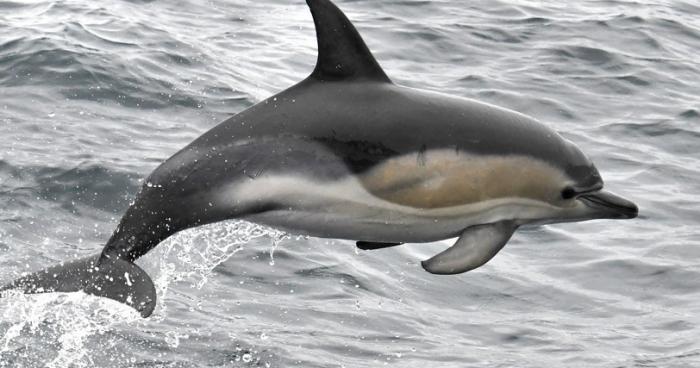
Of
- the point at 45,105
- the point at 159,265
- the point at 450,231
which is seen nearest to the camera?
the point at 450,231

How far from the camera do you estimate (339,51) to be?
18.2 ft

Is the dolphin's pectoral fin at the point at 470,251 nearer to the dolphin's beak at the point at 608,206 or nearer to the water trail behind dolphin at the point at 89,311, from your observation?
the dolphin's beak at the point at 608,206

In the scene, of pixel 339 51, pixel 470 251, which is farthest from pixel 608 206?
pixel 339 51

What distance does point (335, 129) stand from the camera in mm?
5316

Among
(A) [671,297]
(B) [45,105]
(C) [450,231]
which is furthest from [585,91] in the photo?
(C) [450,231]

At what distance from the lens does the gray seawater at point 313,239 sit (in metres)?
8.85

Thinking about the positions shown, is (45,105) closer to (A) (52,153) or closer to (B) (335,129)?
(A) (52,153)

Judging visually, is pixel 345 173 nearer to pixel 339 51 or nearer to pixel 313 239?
pixel 339 51

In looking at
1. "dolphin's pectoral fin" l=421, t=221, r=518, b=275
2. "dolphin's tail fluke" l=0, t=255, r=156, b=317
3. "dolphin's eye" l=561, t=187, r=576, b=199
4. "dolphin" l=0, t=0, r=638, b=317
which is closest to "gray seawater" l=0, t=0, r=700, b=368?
"dolphin's tail fluke" l=0, t=255, r=156, b=317

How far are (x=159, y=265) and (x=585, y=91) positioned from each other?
274 inches

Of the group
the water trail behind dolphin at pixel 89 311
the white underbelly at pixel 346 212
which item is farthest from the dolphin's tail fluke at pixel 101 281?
the water trail behind dolphin at pixel 89 311

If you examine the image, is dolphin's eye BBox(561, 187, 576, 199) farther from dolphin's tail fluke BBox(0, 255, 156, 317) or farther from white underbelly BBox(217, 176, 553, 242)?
dolphin's tail fluke BBox(0, 255, 156, 317)

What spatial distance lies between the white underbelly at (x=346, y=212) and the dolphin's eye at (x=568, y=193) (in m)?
0.34

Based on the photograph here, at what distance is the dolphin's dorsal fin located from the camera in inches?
216
